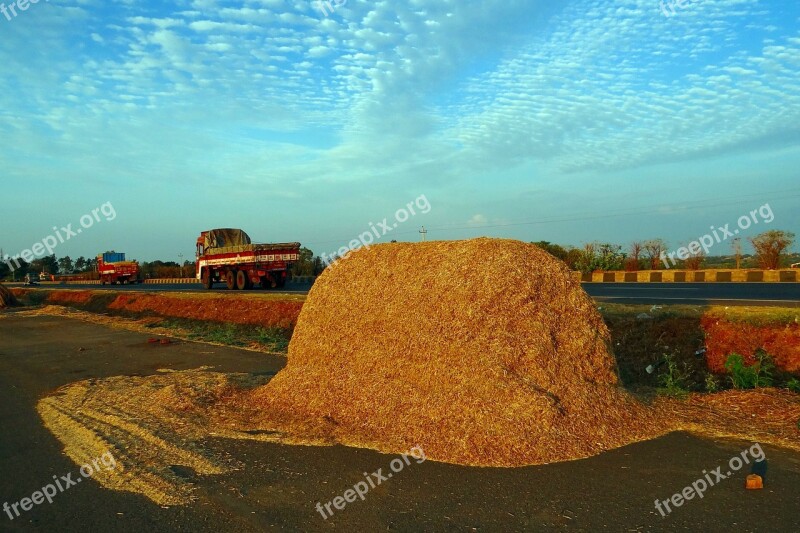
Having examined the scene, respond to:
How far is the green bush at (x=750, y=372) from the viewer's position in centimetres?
817

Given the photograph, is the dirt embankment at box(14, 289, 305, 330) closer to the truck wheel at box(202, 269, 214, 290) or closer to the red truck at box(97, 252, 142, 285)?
the truck wheel at box(202, 269, 214, 290)

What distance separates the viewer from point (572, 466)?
5.27m

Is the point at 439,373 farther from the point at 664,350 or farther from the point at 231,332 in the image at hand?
the point at 231,332

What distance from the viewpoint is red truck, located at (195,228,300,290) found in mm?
28734

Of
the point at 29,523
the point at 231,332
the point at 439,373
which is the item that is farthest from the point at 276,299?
the point at 29,523

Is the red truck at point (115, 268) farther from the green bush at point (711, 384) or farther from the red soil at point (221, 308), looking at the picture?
the green bush at point (711, 384)

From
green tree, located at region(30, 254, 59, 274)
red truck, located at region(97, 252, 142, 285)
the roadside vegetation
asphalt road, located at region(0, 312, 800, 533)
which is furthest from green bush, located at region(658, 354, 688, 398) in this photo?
green tree, located at region(30, 254, 59, 274)

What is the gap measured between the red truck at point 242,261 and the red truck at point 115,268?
2373 cm

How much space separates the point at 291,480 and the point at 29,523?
192 cm

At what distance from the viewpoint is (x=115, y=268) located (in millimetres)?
52781

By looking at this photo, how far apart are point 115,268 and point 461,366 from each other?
52714 mm

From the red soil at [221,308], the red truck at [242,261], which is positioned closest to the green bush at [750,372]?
the red soil at [221,308]

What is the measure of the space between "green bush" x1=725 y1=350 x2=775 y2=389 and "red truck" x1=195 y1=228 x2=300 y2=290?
22699mm

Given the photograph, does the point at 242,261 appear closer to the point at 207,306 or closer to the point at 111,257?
the point at 207,306
